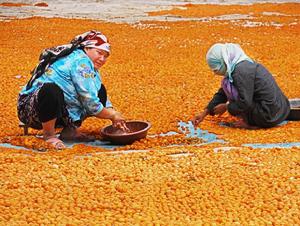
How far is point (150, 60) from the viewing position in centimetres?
1098

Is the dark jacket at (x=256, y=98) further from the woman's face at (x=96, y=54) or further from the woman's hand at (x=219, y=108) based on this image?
the woman's face at (x=96, y=54)

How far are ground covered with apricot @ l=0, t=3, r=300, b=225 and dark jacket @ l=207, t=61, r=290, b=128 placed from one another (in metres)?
0.16

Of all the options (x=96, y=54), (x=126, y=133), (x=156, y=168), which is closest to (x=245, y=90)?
(x=126, y=133)

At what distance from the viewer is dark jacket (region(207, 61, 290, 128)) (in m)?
6.34

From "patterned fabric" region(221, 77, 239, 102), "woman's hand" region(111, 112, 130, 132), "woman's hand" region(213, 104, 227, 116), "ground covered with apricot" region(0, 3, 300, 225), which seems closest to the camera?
"ground covered with apricot" region(0, 3, 300, 225)

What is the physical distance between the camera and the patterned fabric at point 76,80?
5699mm

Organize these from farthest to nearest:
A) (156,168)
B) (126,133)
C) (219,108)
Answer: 1. (219,108)
2. (126,133)
3. (156,168)

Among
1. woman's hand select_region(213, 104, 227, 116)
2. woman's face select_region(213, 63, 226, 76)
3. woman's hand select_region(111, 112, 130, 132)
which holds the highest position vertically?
woman's face select_region(213, 63, 226, 76)

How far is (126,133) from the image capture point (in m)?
5.94

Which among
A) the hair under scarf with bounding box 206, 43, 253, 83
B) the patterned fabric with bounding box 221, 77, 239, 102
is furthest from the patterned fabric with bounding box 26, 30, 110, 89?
the patterned fabric with bounding box 221, 77, 239, 102

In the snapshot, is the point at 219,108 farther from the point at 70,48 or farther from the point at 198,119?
the point at 70,48

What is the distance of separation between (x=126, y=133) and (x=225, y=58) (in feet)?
4.19

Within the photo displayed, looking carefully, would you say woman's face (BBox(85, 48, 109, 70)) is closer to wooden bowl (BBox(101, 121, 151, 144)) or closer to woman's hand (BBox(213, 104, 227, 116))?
wooden bowl (BBox(101, 121, 151, 144))

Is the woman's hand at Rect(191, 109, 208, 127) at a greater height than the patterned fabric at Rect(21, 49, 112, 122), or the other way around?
the patterned fabric at Rect(21, 49, 112, 122)
